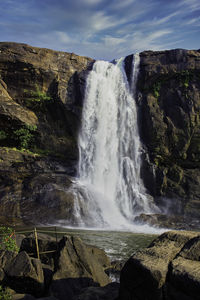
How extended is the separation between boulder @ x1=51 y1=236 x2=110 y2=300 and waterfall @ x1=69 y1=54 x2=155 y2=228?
38.3 feet

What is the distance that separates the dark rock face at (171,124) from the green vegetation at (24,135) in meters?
10.2

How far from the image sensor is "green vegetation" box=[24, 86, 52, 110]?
26203mm

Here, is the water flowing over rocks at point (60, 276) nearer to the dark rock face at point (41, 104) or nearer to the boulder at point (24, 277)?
the boulder at point (24, 277)

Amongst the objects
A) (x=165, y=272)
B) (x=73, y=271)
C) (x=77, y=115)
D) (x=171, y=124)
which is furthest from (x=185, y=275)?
(x=77, y=115)

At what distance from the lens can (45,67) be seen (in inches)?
1035

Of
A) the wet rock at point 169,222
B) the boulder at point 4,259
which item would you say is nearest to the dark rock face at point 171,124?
the wet rock at point 169,222

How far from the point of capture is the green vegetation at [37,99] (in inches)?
1032

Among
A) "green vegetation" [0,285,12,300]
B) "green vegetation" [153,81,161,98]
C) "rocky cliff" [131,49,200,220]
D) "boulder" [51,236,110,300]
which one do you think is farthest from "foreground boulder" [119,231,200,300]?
"green vegetation" [153,81,161,98]

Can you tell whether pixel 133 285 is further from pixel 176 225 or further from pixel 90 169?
pixel 90 169

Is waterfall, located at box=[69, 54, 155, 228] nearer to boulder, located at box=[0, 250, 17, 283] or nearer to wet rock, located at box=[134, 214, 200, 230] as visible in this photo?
wet rock, located at box=[134, 214, 200, 230]

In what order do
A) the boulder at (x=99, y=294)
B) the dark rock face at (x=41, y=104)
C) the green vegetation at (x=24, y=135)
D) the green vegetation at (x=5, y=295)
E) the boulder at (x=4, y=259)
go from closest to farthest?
1. the green vegetation at (x=5, y=295)
2. the boulder at (x=99, y=294)
3. the boulder at (x=4, y=259)
4. the dark rock face at (x=41, y=104)
5. the green vegetation at (x=24, y=135)

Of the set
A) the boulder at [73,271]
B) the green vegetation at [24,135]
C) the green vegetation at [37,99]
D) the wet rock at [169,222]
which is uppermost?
the green vegetation at [37,99]

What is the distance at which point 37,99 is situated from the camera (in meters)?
26.3

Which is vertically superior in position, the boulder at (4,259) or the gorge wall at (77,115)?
the gorge wall at (77,115)
